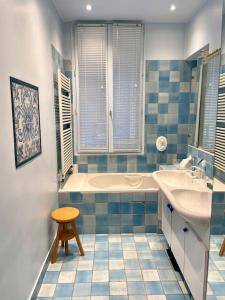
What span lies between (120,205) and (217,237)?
1612 millimetres

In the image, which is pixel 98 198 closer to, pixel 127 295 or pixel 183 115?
pixel 127 295

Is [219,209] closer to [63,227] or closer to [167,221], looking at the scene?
[167,221]

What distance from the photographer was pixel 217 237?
53.7 inches

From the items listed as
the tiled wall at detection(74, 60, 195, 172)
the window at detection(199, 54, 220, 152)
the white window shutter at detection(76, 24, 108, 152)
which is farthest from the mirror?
the white window shutter at detection(76, 24, 108, 152)

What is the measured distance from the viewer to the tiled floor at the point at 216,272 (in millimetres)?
1371

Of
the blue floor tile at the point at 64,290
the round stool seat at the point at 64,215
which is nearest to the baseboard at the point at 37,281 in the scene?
the blue floor tile at the point at 64,290

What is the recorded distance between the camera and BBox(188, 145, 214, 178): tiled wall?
235 centimetres

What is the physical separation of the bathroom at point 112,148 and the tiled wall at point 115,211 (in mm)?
13

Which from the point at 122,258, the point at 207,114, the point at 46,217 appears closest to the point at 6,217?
the point at 46,217

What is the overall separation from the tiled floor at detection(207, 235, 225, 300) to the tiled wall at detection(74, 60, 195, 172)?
2.19 metres

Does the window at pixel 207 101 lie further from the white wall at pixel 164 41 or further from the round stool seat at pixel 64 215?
the round stool seat at pixel 64 215

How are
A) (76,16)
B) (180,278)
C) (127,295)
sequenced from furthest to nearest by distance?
(76,16), (180,278), (127,295)

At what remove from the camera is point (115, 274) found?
220 centimetres

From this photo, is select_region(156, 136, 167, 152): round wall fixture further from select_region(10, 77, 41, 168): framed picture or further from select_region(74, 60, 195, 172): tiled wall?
select_region(10, 77, 41, 168): framed picture
